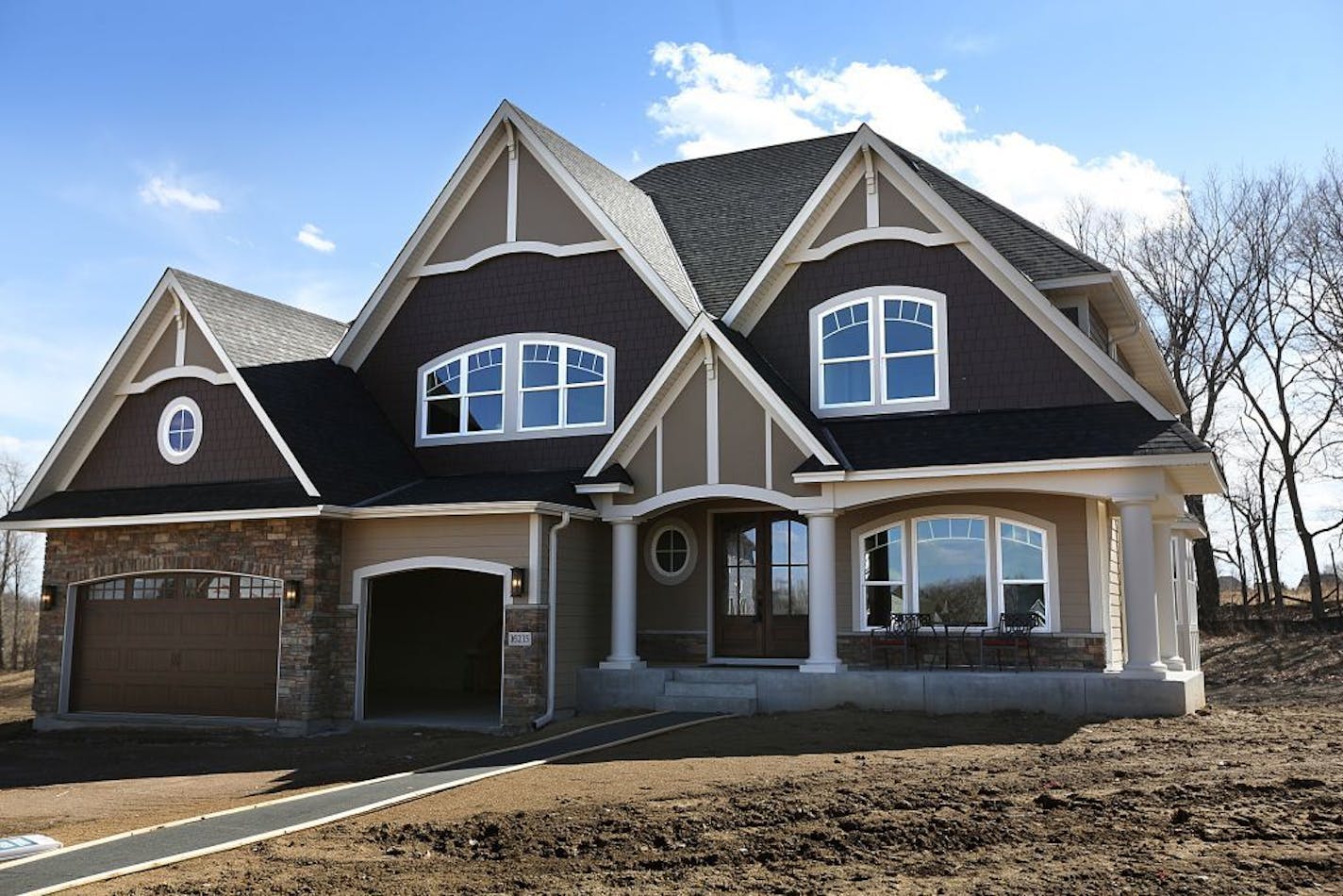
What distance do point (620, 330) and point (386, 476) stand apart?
4.25m

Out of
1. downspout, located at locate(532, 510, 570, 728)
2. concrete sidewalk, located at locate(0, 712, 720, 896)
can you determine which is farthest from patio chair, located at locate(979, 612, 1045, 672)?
downspout, located at locate(532, 510, 570, 728)

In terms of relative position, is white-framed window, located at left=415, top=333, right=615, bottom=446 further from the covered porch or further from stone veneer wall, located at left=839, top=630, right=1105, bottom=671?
stone veneer wall, located at left=839, top=630, right=1105, bottom=671

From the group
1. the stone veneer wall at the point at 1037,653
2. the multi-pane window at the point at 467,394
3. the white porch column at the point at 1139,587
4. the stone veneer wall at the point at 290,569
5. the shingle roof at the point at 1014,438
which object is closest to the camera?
the white porch column at the point at 1139,587

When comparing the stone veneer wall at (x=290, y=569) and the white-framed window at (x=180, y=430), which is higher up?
the white-framed window at (x=180, y=430)

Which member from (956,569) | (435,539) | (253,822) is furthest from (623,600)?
(253,822)

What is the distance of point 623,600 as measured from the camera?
1648cm

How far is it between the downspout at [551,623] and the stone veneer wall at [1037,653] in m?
4.11

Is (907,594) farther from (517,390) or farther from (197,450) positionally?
(197,450)

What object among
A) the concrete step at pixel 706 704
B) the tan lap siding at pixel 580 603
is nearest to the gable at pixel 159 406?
the tan lap siding at pixel 580 603

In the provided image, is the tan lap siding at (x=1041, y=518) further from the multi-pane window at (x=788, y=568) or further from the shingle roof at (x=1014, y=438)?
the shingle roof at (x=1014, y=438)

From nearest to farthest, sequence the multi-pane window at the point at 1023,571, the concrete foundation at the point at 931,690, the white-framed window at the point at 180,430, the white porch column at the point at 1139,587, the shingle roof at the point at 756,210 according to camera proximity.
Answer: the concrete foundation at the point at 931,690 < the white porch column at the point at 1139,587 < the multi-pane window at the point at 1023,571 < the shingle roof at the point at 756,210 < the white-framed window at the point at 180,430

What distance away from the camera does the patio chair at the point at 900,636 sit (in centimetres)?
1638

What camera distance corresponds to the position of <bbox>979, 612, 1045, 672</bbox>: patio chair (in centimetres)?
1574

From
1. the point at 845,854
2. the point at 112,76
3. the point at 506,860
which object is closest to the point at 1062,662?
the point at 845,854
